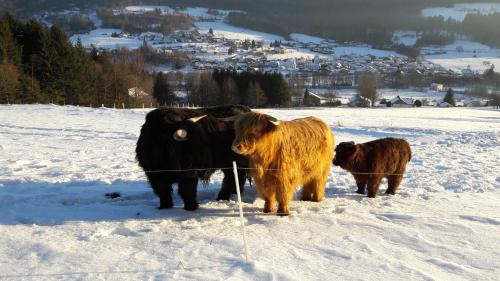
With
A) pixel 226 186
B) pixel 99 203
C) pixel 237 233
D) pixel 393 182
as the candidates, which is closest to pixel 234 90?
pixel 393 182

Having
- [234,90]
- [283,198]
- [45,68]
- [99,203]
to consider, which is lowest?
[99,203]

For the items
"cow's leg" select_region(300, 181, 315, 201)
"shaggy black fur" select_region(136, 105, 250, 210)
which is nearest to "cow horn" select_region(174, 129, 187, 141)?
"shaggy black fur" select_region(136, 105, 250, 210)

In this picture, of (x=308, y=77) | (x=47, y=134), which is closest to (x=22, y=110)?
(x=47, y=134)

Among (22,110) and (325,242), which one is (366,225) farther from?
(22,110)

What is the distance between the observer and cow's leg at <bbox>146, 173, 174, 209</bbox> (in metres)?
6.50

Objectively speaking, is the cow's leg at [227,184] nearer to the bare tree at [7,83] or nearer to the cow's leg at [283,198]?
the cow's leg at [283,198]

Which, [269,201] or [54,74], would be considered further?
[54,74]

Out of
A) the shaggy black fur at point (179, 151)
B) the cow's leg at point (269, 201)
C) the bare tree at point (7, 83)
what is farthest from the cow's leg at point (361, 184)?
the bare tree at point (7, 83)

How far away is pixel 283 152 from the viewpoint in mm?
6230

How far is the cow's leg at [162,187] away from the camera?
6.50 meters

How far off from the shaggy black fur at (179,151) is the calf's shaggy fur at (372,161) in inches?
81.0

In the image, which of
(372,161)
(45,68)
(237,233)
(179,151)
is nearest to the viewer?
(237,233)

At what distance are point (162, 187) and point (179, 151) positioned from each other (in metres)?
0.73

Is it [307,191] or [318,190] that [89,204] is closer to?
[307,191]
